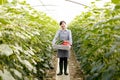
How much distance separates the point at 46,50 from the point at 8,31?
3.86 meters

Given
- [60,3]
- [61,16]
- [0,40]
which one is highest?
[0,40]

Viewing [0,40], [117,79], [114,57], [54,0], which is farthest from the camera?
[54,0]

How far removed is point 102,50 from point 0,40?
218 cm

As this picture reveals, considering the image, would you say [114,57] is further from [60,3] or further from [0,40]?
[60,3]

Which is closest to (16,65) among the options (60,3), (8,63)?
(8,63)

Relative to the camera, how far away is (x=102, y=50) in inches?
180

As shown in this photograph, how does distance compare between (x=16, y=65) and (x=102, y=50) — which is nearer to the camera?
(x=16, y=65)

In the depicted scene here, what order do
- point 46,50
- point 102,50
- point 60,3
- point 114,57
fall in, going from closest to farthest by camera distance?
point 114,57
point 102,50
point 46,50
point 60,3

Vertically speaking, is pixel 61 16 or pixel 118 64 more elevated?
pixel 118 64

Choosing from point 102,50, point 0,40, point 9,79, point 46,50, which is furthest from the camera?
point 46,50

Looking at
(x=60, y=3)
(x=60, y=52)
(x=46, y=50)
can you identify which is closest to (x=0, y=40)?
(x=46, y=50)

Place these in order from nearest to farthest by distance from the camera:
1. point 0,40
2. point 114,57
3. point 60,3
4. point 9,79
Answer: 1. point 9,79
2. point 0,40
3. point 114,57
4. point 60,3

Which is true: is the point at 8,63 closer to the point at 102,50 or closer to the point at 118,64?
the point at 118,64

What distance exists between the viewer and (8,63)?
289cm
